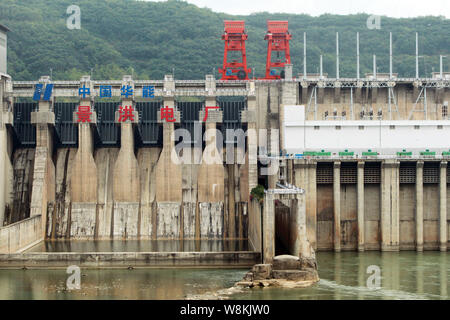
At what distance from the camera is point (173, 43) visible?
122 m

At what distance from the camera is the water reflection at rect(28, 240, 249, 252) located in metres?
52.2

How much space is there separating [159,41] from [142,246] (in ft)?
248

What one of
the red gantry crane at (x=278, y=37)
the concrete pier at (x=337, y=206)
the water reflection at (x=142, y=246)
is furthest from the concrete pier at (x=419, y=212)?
the red gantry crane at (x=278, y=37)

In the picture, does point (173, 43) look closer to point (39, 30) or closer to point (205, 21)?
point (205, 21)

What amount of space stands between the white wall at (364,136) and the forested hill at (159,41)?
5007 centimetres

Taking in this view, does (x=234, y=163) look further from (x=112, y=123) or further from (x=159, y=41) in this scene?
(x=159, y=41)

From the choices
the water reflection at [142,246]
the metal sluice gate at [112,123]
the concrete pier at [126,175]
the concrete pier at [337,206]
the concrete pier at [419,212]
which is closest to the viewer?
the water reflection at [142,246]

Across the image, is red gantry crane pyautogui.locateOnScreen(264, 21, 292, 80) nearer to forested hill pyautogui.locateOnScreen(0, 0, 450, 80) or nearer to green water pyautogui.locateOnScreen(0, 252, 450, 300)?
green water pyautogui.locateOnScreen(0, 252, 450, 300)

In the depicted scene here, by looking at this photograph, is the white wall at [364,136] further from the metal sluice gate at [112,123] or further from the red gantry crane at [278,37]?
the red gantry crane at [278,37]

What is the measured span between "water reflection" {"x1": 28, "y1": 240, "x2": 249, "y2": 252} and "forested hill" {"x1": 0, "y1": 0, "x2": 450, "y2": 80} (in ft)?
159

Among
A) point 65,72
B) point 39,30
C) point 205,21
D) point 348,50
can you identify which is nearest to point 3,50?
point 65,72

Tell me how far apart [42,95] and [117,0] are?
87.7 metres

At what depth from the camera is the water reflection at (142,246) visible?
52188 millimetres
